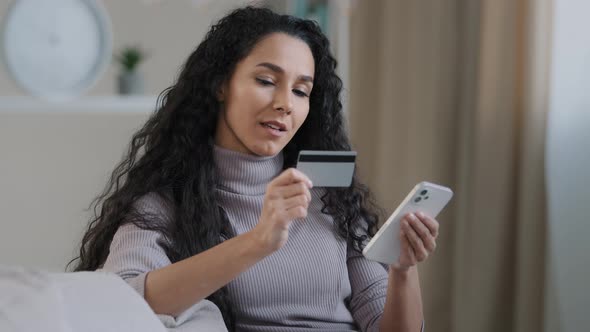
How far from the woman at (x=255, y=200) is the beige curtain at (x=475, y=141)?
88 cm

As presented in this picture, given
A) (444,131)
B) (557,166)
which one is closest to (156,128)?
(557,166)

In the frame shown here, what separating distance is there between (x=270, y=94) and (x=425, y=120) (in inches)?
54.1

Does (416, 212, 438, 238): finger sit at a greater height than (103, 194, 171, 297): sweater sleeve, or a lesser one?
greater

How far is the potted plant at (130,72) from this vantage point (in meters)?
3.42

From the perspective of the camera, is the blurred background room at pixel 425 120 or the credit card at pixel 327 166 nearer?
the credit card at pixel 327 166

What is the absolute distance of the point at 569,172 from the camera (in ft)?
7.94

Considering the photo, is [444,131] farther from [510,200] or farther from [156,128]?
[156,128]

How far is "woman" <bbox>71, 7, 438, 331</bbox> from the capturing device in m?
1.59

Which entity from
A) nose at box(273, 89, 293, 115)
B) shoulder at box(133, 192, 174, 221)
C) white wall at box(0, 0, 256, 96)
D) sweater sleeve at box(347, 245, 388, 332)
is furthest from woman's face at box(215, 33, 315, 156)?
white wall at box(0, 0, 256, 96)

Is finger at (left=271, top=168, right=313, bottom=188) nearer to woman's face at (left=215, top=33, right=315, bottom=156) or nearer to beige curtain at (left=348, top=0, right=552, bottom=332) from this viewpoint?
woman's face at (left=215, top=33, right=315, bottom=156)

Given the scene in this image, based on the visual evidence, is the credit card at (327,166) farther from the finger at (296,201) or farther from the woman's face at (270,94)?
the woman's face at (270,94)

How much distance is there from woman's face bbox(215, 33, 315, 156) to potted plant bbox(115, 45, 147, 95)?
1.80 meters

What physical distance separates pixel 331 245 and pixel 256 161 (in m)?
0.20

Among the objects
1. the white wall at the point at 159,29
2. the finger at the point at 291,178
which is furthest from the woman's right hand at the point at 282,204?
the white wall at the point at 159,29
